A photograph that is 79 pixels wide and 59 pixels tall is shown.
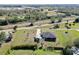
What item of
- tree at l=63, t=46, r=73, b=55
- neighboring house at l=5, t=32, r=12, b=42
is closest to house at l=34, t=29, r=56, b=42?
tree at l=63, t=46, r=73, b=55

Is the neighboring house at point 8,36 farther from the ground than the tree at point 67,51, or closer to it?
farther from the ground

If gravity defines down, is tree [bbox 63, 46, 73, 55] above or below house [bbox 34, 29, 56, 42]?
below

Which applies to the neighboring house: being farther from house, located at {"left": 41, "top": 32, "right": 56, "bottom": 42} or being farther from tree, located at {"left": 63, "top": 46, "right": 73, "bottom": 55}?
tree, located at {"left": 63, "top": 46, "right": 73, "bottom": 55}

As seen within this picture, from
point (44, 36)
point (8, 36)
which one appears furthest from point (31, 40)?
point (8, 36)

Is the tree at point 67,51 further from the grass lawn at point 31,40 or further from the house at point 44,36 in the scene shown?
the house at point 44,36

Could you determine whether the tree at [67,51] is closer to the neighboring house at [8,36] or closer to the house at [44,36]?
the house at [44,36]

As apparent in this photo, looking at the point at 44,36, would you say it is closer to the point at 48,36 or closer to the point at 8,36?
the point at 48,36

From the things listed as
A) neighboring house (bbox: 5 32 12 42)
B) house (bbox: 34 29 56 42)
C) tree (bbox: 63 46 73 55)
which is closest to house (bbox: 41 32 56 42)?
house (bbox: 34 29 56 42)

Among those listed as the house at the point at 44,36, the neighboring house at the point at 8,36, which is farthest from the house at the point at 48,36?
the neighboring house at the point at 8,36

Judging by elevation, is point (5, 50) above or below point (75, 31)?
below
